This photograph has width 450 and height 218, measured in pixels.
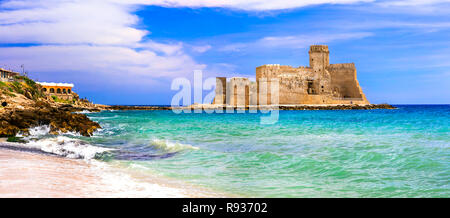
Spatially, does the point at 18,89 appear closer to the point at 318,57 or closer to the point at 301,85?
the point at 301,85

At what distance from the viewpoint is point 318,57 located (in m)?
50.7

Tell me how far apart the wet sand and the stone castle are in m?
38.6

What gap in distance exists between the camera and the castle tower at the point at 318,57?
50.4 m

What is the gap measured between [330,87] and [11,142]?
47259 mm

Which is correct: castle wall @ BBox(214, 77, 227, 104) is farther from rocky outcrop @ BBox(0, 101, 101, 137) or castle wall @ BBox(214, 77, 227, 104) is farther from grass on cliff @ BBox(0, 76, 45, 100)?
rocky outcrop @ BBox(0, 101, 101, 137)

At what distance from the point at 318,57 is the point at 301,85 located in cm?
579

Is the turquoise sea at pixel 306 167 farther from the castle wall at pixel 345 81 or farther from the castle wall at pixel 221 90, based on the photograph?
the castle wall at pixel 345 81

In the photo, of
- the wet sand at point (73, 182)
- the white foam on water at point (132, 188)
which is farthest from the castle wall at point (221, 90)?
the white foam on water at point (132, 188)

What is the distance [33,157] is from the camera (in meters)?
6.48

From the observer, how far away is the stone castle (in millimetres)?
45469

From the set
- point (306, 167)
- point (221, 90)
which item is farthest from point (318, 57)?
point (306, 167)

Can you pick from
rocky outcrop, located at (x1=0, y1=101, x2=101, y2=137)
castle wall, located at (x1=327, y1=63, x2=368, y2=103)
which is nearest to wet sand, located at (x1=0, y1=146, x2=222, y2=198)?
rocky outcrop, located at (x1=0, y1=101, x2=101, y2=137)
